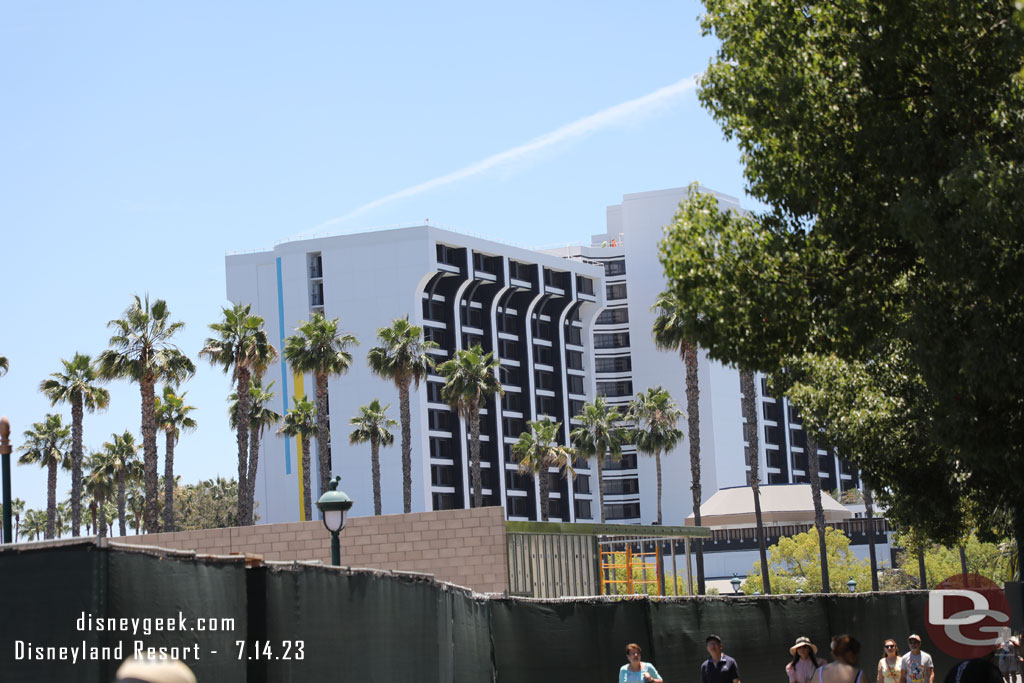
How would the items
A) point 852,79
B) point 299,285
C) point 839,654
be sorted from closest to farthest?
point 839,654 → point 852,79 → point 299,285

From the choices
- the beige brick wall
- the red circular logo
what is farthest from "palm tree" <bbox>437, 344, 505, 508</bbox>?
the red circular logo

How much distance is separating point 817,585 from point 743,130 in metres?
66.7

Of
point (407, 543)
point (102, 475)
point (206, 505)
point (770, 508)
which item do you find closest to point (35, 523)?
point (206, 505)

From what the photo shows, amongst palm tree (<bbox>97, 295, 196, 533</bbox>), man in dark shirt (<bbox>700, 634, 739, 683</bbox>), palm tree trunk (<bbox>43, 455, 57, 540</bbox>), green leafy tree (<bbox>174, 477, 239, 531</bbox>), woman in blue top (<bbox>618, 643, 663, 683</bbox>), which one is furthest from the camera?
green leafy tree (<bbox>174, 477, 239, 531</bbox>)

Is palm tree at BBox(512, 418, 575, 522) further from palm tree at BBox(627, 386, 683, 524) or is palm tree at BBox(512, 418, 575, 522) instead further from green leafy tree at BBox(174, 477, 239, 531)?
green leafy tree at BBox(174, 477, 239, 531)

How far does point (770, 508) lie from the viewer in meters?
87.4

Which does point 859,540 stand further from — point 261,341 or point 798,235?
point 798,235

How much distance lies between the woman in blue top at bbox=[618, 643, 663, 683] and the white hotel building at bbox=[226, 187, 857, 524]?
84146 millimetres

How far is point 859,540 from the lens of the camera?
96250 mm

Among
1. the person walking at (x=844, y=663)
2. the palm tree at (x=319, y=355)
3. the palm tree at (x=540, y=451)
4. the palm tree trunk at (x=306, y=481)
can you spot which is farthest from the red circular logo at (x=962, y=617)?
the palm tree at (x=540, y=451)

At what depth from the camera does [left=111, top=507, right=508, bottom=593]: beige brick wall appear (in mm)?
28453

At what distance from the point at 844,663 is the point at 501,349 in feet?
326

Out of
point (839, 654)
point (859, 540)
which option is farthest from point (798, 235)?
point (859, 540)

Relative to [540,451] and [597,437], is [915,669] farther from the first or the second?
[597,437]
